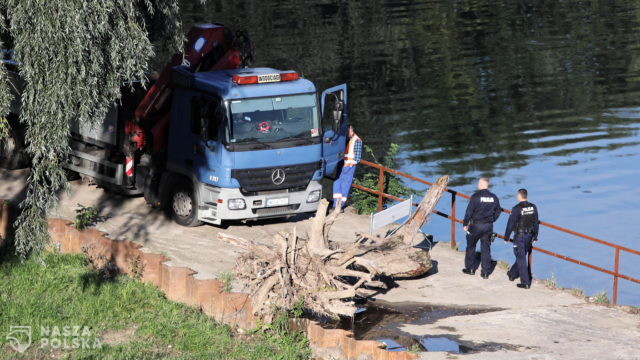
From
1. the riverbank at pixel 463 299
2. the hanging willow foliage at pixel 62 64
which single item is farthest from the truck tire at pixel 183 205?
the hanging willow foliage at pixel 62 64

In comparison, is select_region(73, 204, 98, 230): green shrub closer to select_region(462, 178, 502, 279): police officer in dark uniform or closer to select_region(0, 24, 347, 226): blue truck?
select_region(0, 24, 347, 226): blue truck

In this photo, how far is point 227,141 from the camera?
62.5 ft

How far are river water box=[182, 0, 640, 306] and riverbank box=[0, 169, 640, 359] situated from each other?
8.30 meters

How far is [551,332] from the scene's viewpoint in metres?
15.9

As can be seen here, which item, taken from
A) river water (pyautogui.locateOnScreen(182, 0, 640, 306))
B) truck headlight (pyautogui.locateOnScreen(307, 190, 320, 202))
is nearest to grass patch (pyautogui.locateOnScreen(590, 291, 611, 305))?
truck headlight (pyautogui.locateOnScreen(307, 190, 320, 202))

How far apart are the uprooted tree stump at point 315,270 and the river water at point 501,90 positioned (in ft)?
32.1

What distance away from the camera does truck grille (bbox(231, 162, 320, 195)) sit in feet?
63.4

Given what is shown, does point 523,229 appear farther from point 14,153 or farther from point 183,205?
point 14,153

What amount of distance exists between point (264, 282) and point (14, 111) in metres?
9.57

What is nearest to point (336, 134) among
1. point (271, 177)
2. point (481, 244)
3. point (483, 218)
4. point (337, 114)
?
point (337, 114)

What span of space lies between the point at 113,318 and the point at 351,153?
6123 millimetres

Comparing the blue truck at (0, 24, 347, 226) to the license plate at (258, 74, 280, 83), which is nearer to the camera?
the blue truck at (0, 24, 347, 226)

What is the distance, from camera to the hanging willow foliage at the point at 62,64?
16.1 meters

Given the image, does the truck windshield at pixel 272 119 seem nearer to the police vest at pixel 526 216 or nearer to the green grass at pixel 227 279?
the green grass at pixel 227 279
